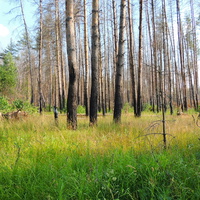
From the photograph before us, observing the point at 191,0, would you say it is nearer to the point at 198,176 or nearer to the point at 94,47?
the point at 94,47

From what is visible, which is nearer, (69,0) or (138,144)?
(138,144)

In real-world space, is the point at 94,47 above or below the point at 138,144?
above

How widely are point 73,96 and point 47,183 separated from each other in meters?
3.64

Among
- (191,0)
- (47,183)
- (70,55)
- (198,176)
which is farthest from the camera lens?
(191,0)

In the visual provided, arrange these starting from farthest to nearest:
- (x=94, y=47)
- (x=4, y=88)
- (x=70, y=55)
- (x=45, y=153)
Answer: (x=4, y=88), (x=94, y=47), (x=70, y=55), (x=45, y=153)

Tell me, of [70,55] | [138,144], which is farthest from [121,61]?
[138,144]

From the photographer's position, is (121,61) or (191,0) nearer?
(121,61)

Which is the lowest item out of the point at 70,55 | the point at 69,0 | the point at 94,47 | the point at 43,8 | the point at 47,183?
the point at 47,183

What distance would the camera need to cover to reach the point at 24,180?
2.02 m

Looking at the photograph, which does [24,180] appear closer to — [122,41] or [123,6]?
[122,41]

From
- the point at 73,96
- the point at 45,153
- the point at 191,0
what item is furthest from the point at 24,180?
the point at 191,0

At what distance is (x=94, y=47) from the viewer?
602 centimetres

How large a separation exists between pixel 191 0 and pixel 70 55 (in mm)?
16852

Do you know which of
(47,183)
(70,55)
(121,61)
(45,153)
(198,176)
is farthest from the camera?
(121,61)
